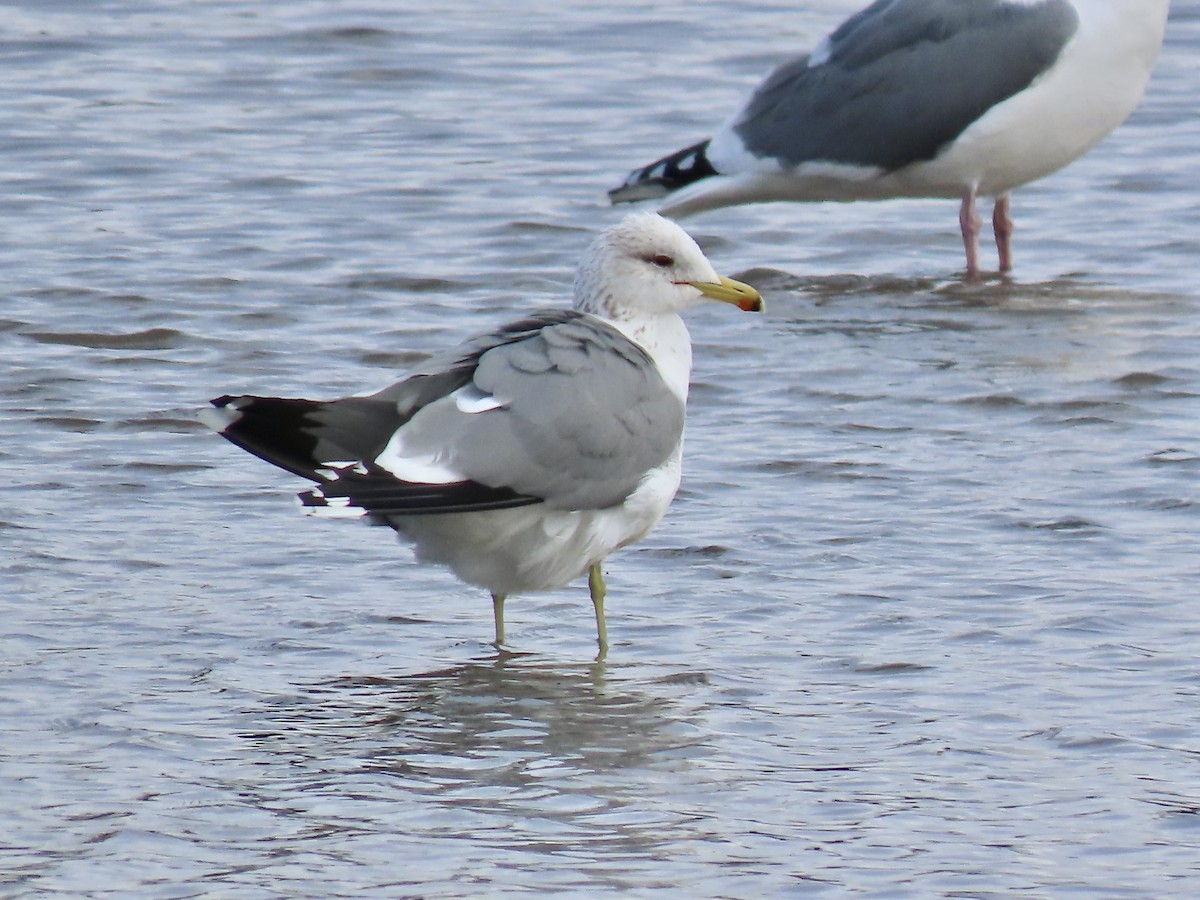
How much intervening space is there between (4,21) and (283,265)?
16.8 ft

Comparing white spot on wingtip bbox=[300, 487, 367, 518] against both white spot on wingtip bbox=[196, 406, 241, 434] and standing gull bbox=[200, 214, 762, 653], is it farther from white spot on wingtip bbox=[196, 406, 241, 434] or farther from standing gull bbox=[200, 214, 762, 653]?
white spot on wingtip bbox=[196, 406, 241, 434]

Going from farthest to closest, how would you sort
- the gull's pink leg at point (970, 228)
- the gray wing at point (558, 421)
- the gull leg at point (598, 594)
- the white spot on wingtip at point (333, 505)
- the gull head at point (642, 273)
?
the gull's pink leg at point (970, 228)
the gull head at point (642, 273)
the gull leg at point (598, 594)
the gray wing at point (558, 421)
the white spot on wingtip at point (333, 505)

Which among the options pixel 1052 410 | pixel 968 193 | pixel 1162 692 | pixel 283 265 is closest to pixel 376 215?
pixel 283 265

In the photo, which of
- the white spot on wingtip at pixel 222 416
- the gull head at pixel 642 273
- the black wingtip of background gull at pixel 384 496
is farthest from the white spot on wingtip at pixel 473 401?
the gull head at pixel 642 273

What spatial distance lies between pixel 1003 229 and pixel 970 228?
0.68ft

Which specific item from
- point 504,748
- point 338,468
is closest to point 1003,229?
point 338,468

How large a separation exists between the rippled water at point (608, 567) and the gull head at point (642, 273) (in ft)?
2.11

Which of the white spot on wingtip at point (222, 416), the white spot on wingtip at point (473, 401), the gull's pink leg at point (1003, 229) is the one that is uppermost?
the white spot on wingtip at point (222, 416)

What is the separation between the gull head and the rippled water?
64 centimetres

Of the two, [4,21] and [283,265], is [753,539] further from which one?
[4,21]

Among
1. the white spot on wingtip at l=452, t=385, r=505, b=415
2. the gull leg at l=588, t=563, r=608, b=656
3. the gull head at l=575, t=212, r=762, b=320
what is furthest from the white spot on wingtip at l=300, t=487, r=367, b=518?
the gull head at l=575, t=212, r=762, b=320

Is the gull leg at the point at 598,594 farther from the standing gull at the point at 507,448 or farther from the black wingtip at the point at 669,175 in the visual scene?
the black wingtip at the point at 669,175

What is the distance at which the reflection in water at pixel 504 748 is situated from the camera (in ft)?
13.9

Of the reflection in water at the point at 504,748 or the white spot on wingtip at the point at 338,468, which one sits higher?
the white spot on wingtip at the point at 338,468
